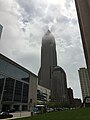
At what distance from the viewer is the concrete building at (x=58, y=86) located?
532ft

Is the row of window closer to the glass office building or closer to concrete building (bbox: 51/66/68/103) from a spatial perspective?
the glass office building

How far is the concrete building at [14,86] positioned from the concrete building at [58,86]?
7012 centimetres

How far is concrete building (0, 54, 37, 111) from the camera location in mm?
66438

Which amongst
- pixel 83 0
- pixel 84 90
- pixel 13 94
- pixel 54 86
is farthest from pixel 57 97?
pixel 83 0

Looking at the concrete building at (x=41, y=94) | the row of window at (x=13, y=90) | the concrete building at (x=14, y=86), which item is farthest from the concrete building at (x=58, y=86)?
the row of window at (x=13, y=90)

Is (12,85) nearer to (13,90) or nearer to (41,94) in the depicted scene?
(13,90)

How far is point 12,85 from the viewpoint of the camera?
72750 millimetres

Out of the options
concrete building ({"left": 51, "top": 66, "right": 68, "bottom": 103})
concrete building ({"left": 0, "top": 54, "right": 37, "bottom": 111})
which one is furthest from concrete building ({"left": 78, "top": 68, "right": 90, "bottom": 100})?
concrete building ({"left": 0, "top": 54, "right": 37, "bottom": 111})

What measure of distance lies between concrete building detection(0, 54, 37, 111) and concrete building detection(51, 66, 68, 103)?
230 feet

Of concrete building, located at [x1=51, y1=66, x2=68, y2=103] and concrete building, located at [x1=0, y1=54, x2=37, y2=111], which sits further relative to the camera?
concrete building, located at [x1=51, y1=66, x2=68, y2=103]

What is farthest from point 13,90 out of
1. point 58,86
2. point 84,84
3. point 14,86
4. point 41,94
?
point 58,86

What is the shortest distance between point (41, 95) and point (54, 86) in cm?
6279

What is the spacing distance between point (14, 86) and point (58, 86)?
348 ft

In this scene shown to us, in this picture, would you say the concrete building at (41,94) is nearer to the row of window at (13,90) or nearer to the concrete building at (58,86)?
the row of window at (13,90)
